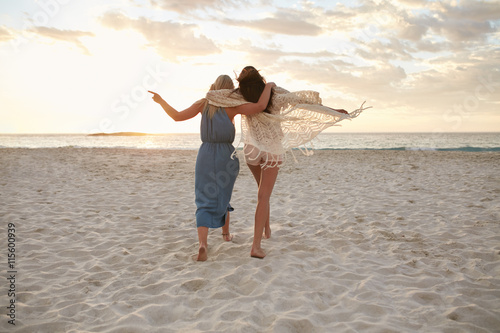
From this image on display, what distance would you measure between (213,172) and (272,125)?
2.61ft

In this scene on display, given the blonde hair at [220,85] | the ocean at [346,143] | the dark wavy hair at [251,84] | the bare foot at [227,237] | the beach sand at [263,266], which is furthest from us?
the ocean at [346,143]

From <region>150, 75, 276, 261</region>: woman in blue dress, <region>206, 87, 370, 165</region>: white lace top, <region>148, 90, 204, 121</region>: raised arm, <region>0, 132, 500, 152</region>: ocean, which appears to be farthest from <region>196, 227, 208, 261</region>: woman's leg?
<region>0, 132, 500, 152</region>: ocean

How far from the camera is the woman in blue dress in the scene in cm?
331

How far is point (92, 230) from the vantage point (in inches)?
171

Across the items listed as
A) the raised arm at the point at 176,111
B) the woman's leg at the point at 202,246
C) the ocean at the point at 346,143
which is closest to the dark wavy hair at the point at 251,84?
the raised arm at the point at 176,111

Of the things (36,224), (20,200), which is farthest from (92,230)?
(20,200)

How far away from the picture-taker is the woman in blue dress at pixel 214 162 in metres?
3.31

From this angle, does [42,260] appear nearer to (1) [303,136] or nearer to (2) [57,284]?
(2) [57,284]

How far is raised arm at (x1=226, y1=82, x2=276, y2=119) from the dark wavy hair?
0.16 feet

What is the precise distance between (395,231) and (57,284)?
3.88 m

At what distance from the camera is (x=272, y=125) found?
3432 mm

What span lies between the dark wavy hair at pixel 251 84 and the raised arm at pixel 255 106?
5cm

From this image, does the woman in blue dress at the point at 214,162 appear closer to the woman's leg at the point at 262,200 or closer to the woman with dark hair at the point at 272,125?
the woman with dark hair at the point at 272,125

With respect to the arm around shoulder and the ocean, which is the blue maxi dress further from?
the ocean
